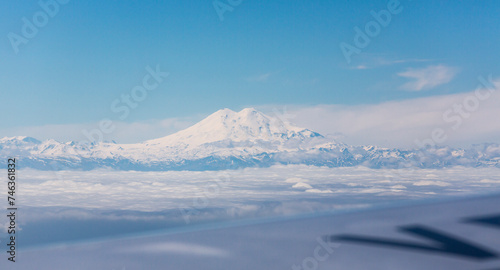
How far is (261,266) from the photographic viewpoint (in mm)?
2016

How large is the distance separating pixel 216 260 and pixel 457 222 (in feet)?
6.01

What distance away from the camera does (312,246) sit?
229 cm

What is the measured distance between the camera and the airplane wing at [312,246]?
204cm

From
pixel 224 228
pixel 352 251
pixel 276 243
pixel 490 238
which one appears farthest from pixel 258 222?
pixel 490 238

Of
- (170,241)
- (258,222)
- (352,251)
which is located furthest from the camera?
(258,222)

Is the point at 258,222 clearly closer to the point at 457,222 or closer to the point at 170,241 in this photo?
the point at 170,241

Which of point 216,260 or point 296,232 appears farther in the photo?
point 296,232

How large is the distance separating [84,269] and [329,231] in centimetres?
159

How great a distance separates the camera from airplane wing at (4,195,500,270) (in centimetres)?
204

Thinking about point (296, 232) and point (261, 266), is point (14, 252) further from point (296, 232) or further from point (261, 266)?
point (296, 232)

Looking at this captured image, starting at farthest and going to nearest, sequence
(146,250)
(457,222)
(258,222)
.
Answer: (258,222) < (457,222) < (146,250)

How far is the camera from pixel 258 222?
294cm

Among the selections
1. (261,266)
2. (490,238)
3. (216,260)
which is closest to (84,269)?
(216,260)

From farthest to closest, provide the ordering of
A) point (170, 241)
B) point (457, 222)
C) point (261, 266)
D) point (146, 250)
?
point (457, 222), point (170, 241), point (146, 250), point (261, 266)
